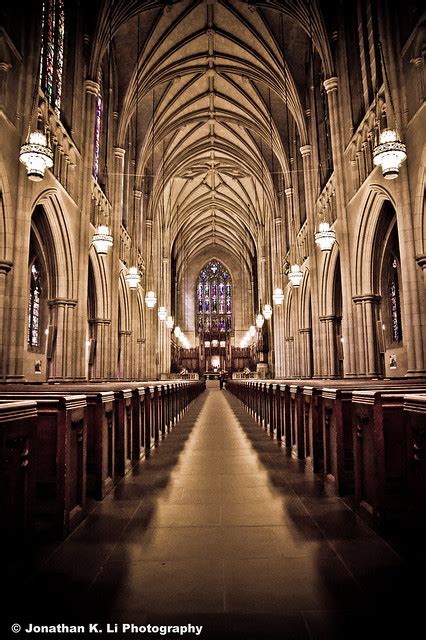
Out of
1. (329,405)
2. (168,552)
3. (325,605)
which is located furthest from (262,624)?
(329,405)

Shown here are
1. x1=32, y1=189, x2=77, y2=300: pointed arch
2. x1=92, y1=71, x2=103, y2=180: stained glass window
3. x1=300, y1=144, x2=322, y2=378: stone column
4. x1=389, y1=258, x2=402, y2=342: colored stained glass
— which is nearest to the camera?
x1=32, y1=189, x2=77, y2=300: pointed arch

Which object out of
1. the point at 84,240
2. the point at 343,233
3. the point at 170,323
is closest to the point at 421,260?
the point at 343,233

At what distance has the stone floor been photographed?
192 cm

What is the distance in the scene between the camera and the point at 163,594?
213cm

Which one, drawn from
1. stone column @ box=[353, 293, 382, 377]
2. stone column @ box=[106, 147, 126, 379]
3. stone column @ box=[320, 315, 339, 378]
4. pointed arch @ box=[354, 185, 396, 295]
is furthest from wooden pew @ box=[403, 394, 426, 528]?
stone column @ box=[106, 147, 126, 379]

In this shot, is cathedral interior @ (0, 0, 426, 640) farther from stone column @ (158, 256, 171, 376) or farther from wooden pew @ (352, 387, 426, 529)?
stone column @ (158, 256, 171, 376)

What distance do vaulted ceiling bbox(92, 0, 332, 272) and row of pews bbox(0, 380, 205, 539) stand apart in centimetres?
1239

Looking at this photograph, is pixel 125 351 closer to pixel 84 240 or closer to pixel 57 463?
pixel 84 240

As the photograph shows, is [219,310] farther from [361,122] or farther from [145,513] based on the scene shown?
[145,513]

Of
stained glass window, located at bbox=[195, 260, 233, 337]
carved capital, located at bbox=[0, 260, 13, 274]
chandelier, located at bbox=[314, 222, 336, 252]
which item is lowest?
carved capital, located at bbox=[0, 260, 13, 274]

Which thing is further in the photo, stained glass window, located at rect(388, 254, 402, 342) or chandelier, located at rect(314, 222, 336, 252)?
stained glass window, located at rect(388, 254, 402, 342)

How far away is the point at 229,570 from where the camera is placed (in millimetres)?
2408

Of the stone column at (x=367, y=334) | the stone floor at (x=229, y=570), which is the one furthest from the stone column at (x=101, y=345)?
the stone floor at (x=229, y=570)

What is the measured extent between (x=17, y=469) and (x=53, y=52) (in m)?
12.1
